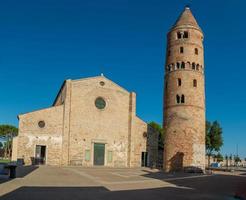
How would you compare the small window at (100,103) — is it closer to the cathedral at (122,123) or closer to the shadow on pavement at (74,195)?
the cathedral at (122,123)

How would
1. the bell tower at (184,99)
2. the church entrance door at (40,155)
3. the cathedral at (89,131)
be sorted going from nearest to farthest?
the bell tower at (184,99) < the church entrance door at (40,155) < the cathedral at (89,131)

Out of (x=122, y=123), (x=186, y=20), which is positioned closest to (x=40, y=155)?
(x=122, y=123)

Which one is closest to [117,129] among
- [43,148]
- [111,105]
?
[111,105]

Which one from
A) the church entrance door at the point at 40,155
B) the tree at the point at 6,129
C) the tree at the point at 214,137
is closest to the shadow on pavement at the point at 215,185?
the church entrance door at the point at 40,155

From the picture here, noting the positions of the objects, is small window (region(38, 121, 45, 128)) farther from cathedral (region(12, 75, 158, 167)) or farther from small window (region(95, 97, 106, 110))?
small window (region(95, 97, 106, 110))

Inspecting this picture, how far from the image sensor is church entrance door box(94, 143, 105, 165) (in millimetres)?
34312

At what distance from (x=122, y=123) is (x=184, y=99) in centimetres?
852

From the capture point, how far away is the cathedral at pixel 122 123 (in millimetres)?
31031

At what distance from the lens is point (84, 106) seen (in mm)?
34406

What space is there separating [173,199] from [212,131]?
35.1 metres

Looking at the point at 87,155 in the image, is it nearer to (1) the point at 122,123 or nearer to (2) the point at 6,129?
(1) the point at 122,123

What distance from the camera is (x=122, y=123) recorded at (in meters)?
36.2

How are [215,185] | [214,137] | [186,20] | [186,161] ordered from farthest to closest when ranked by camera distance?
[214,137] → [186,20] → [186,161] → [215,185]

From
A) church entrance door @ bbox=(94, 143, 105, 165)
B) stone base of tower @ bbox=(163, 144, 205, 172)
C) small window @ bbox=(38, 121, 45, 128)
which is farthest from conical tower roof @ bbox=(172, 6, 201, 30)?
small window @ bbox=(38, 121, 45, 128)
